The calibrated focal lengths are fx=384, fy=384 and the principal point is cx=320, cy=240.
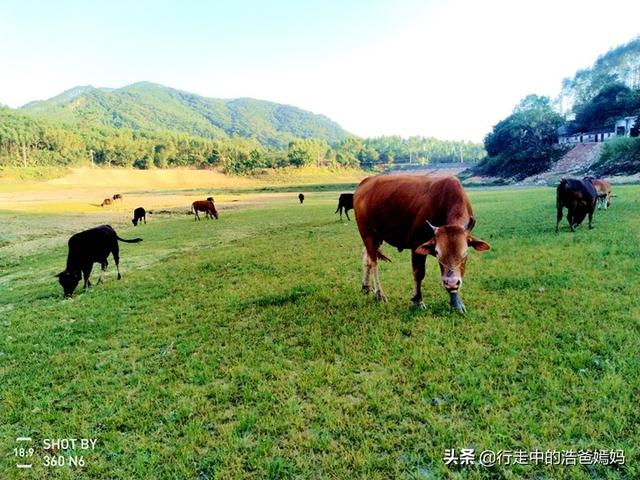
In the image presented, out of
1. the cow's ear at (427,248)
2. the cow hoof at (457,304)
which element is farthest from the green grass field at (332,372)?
the cow's ear at (427,248)

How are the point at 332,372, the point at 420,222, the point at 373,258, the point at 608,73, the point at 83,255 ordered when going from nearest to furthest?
the point at 332,372 → the point at 420,222 → the point at 373,258 → the point at 83,255 → the point at 608,73

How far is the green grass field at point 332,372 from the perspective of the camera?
380 centimetres

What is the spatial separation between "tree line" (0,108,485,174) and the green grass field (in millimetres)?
130613

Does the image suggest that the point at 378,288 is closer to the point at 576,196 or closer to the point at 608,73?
the point at 576,196

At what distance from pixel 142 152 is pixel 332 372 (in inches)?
6059

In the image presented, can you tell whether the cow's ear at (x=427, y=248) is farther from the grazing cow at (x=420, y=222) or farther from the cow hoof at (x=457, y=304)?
the cow hoof at (x=457, y=304)

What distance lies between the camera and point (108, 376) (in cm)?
573

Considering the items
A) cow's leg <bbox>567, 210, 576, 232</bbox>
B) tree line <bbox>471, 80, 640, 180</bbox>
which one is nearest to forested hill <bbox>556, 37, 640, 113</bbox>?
tree line <bbox>471, 80, 640, 180</bbox>

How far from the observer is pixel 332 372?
17.1ft

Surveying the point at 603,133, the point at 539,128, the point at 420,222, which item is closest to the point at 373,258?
the point at 420,222

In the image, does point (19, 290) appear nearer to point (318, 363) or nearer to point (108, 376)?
point (108, 376)

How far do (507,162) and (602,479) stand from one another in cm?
8673

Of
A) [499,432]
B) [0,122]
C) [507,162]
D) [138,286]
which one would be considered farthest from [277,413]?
[0,122]

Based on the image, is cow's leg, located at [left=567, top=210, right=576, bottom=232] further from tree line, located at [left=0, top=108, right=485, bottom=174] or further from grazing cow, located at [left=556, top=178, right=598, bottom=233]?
tree line, located at [left=0, top=108, right=485, bottom=174]
